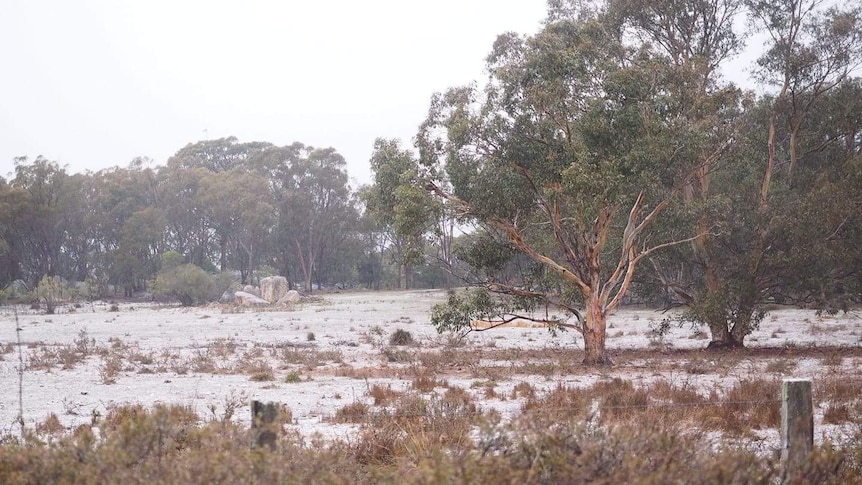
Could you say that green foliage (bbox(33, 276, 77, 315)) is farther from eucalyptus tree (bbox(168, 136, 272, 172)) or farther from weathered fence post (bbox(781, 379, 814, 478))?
weathered fence post (bbox(781, 379, 814, 478))

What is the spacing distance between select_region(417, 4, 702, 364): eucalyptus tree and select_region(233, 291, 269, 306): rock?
128ft

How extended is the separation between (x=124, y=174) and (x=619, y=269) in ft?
222

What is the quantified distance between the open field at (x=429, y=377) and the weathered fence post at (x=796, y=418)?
141 centimetres

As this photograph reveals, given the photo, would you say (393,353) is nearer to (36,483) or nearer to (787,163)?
(787,163)

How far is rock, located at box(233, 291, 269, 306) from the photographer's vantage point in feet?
183

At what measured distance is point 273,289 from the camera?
61594 millimetres

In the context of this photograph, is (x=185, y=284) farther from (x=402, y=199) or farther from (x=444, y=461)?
(x=444, y=461)

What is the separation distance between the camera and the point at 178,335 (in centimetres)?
2948

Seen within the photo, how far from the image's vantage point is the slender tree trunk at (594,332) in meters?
18.3

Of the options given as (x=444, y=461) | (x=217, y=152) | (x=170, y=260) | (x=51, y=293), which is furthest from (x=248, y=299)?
(x=444, y=461)

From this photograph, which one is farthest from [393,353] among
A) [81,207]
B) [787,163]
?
[81,207]

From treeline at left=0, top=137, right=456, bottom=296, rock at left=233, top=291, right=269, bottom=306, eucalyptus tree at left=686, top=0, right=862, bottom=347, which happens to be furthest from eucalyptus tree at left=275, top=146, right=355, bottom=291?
eucalyptus tree at left=686, top=0, right=862, bottom=347

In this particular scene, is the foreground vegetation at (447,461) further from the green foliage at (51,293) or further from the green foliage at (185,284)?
the green foliage at (185,284)

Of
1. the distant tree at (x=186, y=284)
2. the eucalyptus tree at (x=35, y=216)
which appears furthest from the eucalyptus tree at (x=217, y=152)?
the distant tree at (x=186, y=284)
